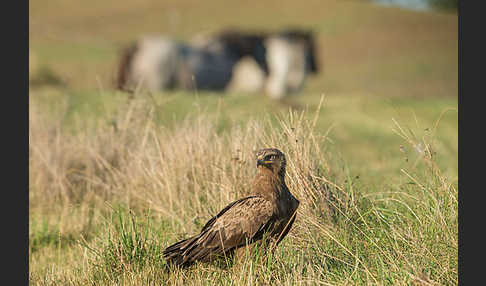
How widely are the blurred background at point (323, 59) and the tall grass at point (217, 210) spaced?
1.17 meters

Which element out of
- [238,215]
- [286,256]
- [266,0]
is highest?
[266,0]

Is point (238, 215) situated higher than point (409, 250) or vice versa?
point (238, 215)

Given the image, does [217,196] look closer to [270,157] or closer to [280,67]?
[270,157]

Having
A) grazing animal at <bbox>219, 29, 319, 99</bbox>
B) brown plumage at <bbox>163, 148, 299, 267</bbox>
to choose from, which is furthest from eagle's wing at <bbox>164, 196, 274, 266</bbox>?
grazing animal at <bbox>219, 29, 319, 99</bbox>

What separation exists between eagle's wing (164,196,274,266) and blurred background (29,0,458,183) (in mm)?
3205

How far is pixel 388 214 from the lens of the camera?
392 cm

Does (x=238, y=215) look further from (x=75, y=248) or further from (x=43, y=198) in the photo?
(x=43, y=198)

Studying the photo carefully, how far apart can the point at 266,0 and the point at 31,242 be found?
176ft

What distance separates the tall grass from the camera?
11.1 ft

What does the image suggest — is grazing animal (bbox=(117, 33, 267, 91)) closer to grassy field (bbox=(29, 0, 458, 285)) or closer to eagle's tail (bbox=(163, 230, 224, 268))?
grassy field (bbox=(29, 0, 458, 285))

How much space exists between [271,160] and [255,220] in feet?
1.21

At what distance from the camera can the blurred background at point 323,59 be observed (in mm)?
10539

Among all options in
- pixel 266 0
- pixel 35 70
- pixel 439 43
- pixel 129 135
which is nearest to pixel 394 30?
pixel 439 43

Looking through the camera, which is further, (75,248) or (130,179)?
(130,179)
